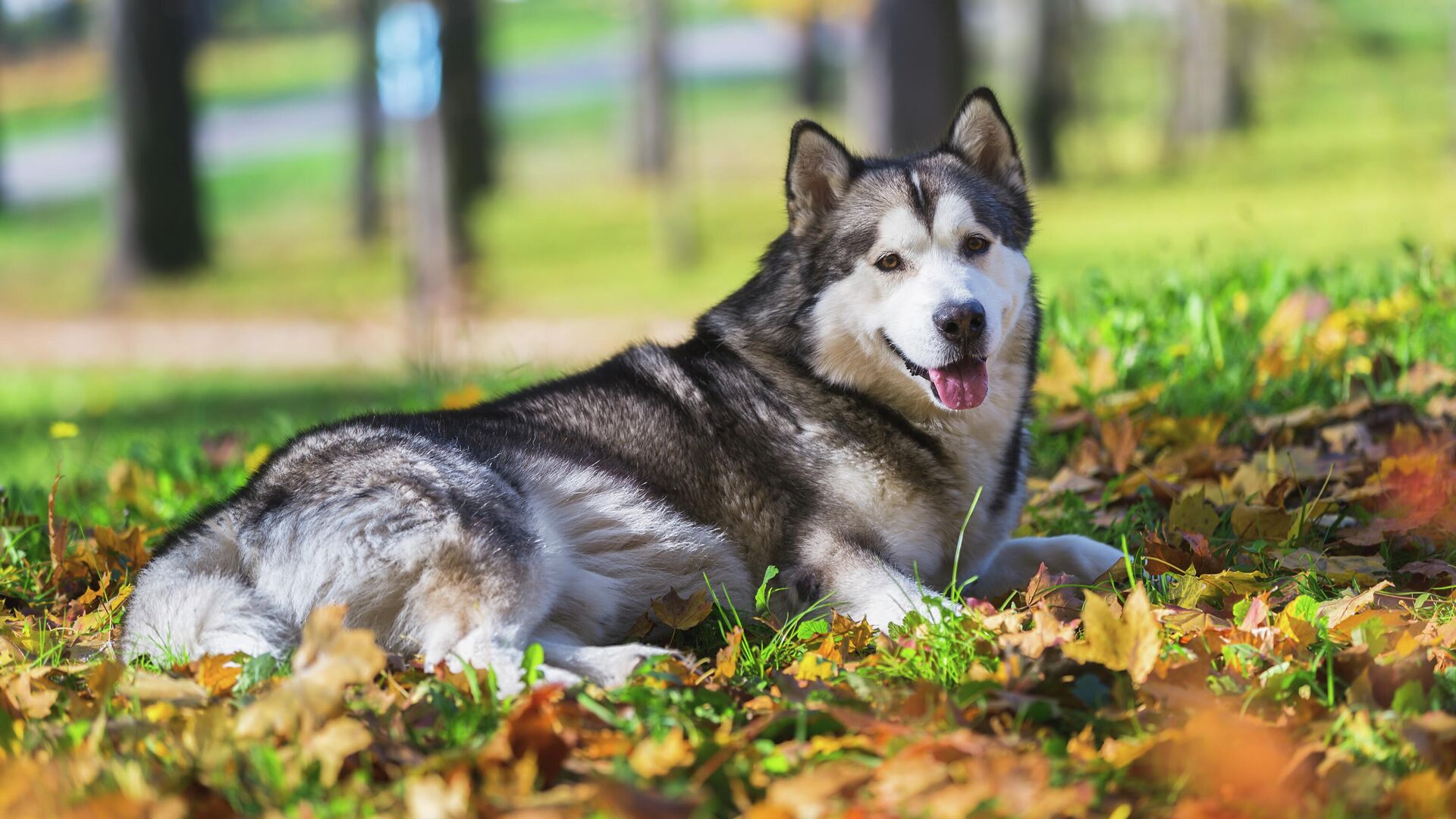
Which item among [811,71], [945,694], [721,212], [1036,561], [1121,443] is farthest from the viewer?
[811,71]

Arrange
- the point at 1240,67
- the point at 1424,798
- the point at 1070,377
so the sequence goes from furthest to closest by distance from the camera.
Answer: the point at 1240,67, the point at 1070,377, the point at 1424,798

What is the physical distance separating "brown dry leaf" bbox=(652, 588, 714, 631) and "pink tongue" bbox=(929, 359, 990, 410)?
93 centimetres

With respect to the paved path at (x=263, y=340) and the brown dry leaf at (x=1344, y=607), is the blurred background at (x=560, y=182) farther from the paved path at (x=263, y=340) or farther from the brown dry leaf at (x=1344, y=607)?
the brown dry leaf at (x=1344, y=607)

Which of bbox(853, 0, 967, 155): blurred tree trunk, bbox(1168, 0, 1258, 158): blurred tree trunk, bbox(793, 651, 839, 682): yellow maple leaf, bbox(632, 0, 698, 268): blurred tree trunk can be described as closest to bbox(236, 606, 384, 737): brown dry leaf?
bbox(793, 651, 839, 682): yellow maple leaf

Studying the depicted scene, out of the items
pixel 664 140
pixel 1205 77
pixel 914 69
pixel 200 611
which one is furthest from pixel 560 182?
pixel 200 611

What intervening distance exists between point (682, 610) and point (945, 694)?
1.05 meters

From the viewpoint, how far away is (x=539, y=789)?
2498 mm

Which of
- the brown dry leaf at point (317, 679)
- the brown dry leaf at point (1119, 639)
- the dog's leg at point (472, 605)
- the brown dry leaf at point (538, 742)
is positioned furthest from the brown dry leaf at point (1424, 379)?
the brown dry leaf at point (317, 679)

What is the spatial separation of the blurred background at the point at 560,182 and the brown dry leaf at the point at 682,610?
2753 millimetres

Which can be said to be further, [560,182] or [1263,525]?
[560,182]

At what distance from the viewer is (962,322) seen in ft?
12.1

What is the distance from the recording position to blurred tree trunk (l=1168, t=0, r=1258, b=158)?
91.2ft

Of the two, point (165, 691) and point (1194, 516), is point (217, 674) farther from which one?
point (1194, 516)

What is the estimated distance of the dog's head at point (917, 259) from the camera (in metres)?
3.77
